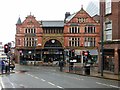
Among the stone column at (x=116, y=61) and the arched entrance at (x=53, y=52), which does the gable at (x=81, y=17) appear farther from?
the stone column at (x=116, y=61)

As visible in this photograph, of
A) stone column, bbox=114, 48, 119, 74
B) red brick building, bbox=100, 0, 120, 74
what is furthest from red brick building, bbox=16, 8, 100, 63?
stone column, bbox=114, 48, 119, 74

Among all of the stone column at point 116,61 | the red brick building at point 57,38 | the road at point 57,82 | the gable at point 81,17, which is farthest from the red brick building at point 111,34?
the red brick building at point 57,38

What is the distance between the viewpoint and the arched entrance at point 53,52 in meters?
93.7

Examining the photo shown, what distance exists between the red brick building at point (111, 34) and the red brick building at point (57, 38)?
5052cm

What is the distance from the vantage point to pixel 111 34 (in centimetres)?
4091

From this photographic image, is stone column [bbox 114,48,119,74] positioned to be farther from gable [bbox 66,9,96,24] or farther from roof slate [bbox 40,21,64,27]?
roof slate [bbox 40,21,64,27]

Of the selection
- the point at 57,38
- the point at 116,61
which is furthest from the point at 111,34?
the point at 57,38

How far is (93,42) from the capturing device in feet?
313

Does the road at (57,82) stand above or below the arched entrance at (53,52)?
below

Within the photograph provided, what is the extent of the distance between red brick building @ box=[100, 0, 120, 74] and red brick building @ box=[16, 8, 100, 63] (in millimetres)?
50519

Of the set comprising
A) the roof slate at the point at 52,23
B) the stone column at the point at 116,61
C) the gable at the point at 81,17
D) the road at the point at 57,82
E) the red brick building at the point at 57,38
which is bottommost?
the road at the point at 57,82

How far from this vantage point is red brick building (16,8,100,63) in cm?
9406

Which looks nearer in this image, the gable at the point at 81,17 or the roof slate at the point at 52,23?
the gable at the point at 81,17

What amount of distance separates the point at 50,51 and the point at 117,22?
2185 inches
